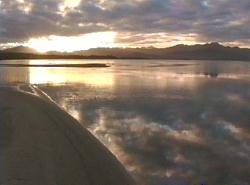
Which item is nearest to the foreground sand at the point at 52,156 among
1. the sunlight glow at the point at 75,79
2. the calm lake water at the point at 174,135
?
the calm lake water at the point at 174,135

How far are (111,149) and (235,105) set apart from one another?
16.6m

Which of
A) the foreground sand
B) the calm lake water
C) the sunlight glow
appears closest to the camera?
the foreground sand

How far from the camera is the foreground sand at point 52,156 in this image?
32.2ft

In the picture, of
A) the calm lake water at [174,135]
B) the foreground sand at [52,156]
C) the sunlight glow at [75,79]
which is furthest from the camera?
the sunlight glow at [75,79]

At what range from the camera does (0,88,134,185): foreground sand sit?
9805 millimetres

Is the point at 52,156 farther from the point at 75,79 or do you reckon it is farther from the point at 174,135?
the point at 75,79

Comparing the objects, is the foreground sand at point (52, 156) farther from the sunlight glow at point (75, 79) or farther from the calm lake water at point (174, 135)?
the sunlight glow at point (75, 79)

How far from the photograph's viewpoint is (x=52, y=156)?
38.5 ft

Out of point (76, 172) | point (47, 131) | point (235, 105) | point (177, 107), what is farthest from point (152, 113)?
point (76, 172)

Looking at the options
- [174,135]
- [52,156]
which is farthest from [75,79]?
[52,156]

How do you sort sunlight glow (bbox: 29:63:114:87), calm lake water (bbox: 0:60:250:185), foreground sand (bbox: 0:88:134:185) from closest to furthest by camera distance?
foreground sand (bbox: 0:88:134:185)
calm lake water (bbox: 0:60:250:185)
sunlight glow (bbox: 29:63:114:87)

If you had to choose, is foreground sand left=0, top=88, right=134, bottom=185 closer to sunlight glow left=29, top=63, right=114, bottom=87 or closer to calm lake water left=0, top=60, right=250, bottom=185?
calm lake water left=0, top=60, right=250, bottom=185

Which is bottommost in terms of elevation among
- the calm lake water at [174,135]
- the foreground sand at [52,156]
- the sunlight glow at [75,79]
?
the sunlight glow at [75,79]

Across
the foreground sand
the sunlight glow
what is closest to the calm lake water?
the foreground sand
